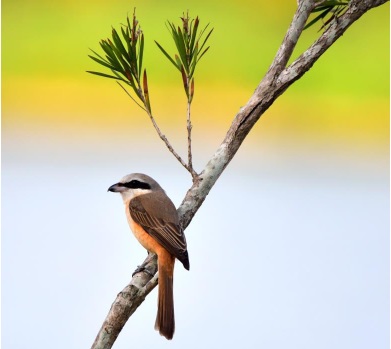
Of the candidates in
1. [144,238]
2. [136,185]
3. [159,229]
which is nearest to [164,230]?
[159,229]

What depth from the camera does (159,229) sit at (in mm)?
2211

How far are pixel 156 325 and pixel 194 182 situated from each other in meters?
0.45

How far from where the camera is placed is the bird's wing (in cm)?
214

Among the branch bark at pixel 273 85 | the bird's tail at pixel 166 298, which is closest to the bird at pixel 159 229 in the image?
the bird's tail at pixel 166 298

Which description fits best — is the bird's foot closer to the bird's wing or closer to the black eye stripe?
the bird's wing

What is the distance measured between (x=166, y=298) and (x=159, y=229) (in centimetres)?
23

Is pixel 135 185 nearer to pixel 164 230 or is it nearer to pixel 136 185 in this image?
pixel 136 185

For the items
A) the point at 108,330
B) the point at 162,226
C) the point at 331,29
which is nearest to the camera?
the point at 108,330

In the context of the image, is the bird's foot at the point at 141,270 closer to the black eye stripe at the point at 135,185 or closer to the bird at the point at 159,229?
the bird at the point at 159,229

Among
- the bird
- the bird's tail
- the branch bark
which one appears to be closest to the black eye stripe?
the bird

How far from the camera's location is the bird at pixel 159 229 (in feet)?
6.83

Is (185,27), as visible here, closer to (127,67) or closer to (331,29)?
(127,67)

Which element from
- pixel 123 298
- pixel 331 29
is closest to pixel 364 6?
pixel 331 29

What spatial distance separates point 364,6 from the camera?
1.99 m
